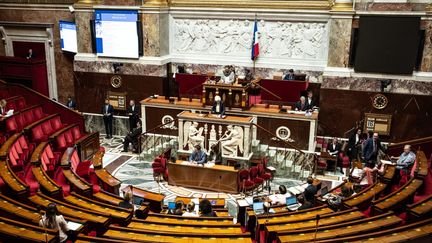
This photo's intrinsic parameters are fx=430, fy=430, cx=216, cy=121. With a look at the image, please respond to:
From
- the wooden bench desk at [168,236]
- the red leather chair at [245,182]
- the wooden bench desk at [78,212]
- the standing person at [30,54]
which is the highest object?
the standing person at [30,54]

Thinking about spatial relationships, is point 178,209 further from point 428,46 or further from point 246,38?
point 428,46

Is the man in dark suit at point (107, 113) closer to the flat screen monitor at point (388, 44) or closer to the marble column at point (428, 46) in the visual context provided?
the flat screen monitor at point (388, 44)

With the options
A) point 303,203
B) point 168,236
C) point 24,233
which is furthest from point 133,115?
point 24,233

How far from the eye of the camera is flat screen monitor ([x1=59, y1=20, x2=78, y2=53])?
1559 cm

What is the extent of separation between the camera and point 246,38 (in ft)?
48.0

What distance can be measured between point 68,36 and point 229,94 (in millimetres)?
6968

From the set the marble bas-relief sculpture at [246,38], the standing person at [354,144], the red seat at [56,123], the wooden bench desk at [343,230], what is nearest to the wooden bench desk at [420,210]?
the wooden bench desk at [343,230]

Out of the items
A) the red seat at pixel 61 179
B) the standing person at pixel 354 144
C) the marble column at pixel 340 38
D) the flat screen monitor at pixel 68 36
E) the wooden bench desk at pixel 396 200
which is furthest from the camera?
the flat screen monitor at pixel 68 36

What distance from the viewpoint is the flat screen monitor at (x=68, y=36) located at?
1559cm

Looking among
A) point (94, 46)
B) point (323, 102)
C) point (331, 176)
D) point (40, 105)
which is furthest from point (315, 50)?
point (40, 105)

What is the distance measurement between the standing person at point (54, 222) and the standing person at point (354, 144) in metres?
Result: 8.90

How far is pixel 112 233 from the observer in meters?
6.25

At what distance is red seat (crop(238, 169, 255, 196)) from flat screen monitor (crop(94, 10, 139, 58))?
643 centimetres

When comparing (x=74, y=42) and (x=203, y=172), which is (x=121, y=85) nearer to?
(x=74, y=42)
